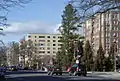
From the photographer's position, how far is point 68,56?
360ft

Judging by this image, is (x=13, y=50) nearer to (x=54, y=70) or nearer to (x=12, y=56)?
(x=12, y=56)

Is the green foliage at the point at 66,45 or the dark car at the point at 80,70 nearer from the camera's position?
the dark car at the point at 80,70

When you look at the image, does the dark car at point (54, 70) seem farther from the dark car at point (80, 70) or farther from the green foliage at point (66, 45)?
the green foliage at point (66, 45)

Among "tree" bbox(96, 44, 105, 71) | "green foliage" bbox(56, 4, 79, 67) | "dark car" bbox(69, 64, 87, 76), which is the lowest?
"dark car" bbox(69, 64, 87, 76)

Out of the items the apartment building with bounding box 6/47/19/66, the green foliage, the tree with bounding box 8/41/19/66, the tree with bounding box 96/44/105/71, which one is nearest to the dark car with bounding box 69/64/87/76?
the tree with bounding box 96/44/105/71

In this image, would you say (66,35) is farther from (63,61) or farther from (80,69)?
(80,69)

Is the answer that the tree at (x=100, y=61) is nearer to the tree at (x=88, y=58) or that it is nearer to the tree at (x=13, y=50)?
the tree at (x=88, y=58)

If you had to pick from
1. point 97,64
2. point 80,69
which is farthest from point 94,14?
point 97,64

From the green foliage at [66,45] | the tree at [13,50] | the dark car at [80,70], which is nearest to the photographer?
the dark car at [80,70]

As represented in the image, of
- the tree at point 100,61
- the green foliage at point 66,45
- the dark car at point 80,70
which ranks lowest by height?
the dark car at point 80,70

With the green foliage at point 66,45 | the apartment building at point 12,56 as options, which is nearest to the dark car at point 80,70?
the green foliage at point 66,45

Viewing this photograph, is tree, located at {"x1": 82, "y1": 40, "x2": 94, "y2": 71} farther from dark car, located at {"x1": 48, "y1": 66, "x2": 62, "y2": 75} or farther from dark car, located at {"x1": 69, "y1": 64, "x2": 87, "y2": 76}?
dark car, located at {"x1": 69, "y1": 64, "x2": 87, "y2": 76}

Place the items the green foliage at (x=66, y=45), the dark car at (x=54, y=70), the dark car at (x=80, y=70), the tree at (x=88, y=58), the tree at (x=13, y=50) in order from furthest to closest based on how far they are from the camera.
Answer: the tree at (x=13, y=50) → the green foliage at (x=66, y=45) → the tree at (x=88, y=58) → the dark car at (x=54, y=70) → the dark car at (x=80, y=70)

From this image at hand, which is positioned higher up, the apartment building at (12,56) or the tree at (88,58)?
the apartment building at (12,56)
